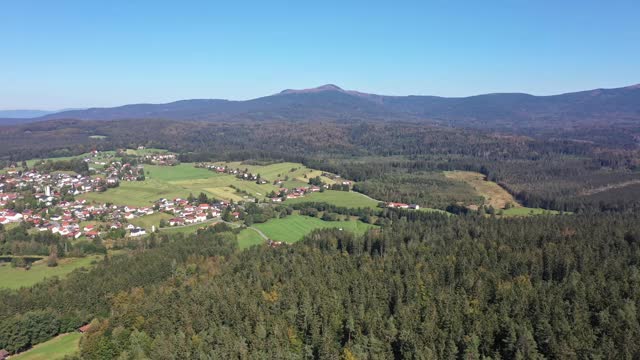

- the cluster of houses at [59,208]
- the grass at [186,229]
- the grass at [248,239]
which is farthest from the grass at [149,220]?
the grass at [248,239]

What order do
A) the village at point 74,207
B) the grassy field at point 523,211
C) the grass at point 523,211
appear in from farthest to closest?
the grass at point 523,211
the grassy field at point 523,211
the village at point 74,207

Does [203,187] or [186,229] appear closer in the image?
[186,229]

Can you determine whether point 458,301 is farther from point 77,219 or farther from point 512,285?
point 77,219

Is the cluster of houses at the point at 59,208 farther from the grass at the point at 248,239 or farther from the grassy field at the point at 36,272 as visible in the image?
the grass at the point at 248,239

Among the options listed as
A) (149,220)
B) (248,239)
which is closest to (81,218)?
(149,220)

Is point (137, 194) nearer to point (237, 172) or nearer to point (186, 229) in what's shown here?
point (186, 229)

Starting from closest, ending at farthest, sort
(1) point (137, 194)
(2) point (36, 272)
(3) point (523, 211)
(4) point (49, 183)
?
(2) point (36, 272) < (3) point (523, 211) < (1) point (137, 194) < (4) point (49, 183)
